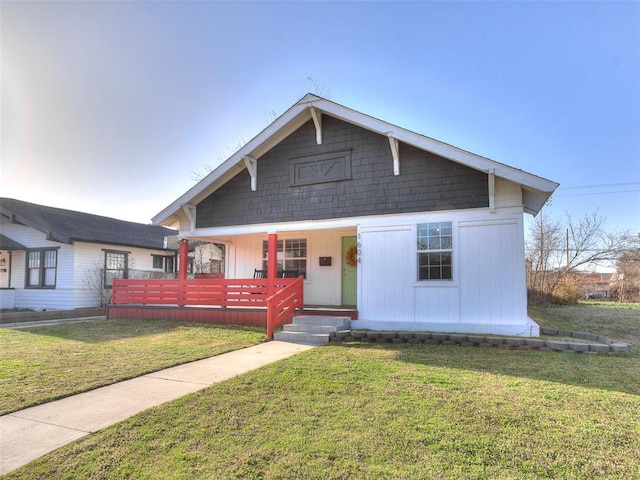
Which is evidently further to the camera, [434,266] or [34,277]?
[34,277]

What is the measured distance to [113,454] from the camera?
2.99 metres

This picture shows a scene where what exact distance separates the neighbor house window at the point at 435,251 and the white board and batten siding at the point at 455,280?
107mm

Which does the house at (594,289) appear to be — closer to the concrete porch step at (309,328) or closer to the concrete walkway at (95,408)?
the concrete porch step at (309,328)

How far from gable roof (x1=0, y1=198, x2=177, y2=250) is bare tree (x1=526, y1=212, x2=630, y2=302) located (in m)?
21.4

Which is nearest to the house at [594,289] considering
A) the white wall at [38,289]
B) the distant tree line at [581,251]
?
the distant tree line at [581,251]

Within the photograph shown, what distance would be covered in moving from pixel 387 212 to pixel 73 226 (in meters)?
14.7

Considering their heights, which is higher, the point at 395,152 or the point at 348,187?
the point at 395,152

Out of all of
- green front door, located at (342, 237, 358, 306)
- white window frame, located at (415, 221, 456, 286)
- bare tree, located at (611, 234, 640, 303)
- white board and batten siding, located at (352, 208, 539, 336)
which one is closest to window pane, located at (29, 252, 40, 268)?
green front door, located at (342, 237, 358, 306)

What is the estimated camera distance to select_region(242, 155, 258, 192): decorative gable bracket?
10930mm

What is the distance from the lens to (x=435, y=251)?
29.2 feet

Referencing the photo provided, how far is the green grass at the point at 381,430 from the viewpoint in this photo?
272cm

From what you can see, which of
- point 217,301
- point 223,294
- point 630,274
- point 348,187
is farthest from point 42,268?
point 630,274

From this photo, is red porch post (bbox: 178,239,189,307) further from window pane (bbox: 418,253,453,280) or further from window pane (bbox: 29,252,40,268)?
window pane (bbox: 29,252,40,268)

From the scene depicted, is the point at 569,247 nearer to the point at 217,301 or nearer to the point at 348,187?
the point at 348,187
